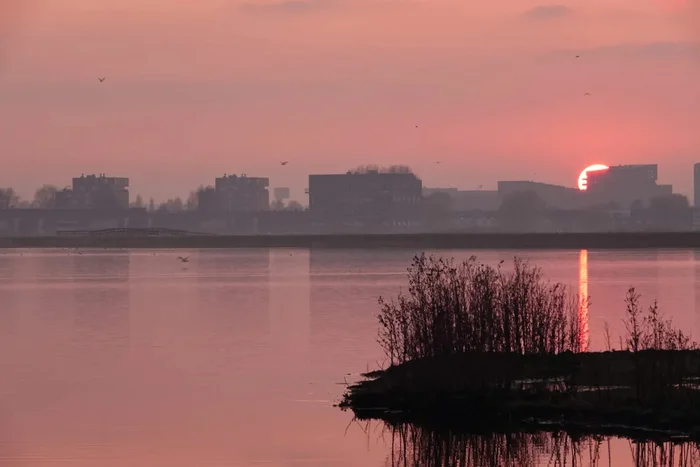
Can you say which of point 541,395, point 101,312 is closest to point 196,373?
point 541,395

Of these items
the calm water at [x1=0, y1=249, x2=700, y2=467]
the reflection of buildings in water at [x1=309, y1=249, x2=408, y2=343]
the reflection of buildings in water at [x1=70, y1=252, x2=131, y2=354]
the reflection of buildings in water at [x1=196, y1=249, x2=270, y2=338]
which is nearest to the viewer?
the calm water at [x1=0, y1=249, x2=700, y2=467]

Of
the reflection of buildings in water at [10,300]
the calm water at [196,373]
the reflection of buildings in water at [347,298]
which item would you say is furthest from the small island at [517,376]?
the reflection of buildings in water at [10,300]

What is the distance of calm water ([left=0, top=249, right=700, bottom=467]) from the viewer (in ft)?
89.2

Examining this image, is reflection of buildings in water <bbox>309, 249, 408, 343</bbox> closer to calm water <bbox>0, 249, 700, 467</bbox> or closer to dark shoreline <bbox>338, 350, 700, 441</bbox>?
calm water <bbox>0, 249, 700, 467</bbox>

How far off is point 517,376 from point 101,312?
41.0 m

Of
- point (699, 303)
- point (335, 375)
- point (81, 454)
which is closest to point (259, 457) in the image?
point (81, 454)

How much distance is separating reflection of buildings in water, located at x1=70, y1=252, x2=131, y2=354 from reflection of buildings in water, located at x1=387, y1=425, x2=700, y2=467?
22.2 metres

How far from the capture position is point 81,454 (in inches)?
1050

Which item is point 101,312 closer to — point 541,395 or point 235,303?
point 235,303

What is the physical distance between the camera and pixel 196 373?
131 ft

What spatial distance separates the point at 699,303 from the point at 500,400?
42076 mm

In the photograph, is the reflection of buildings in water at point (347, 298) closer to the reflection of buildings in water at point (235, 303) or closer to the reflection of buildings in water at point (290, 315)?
the reflection of buildings in water at point (290, 315)

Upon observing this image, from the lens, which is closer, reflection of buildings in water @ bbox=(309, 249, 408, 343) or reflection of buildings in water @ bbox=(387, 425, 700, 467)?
reflection of buildings in water @ bbox=(387, 425, 700, 467)

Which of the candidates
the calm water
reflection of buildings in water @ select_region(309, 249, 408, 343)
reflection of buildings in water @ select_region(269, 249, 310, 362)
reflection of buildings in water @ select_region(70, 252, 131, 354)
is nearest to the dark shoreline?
the calm water
